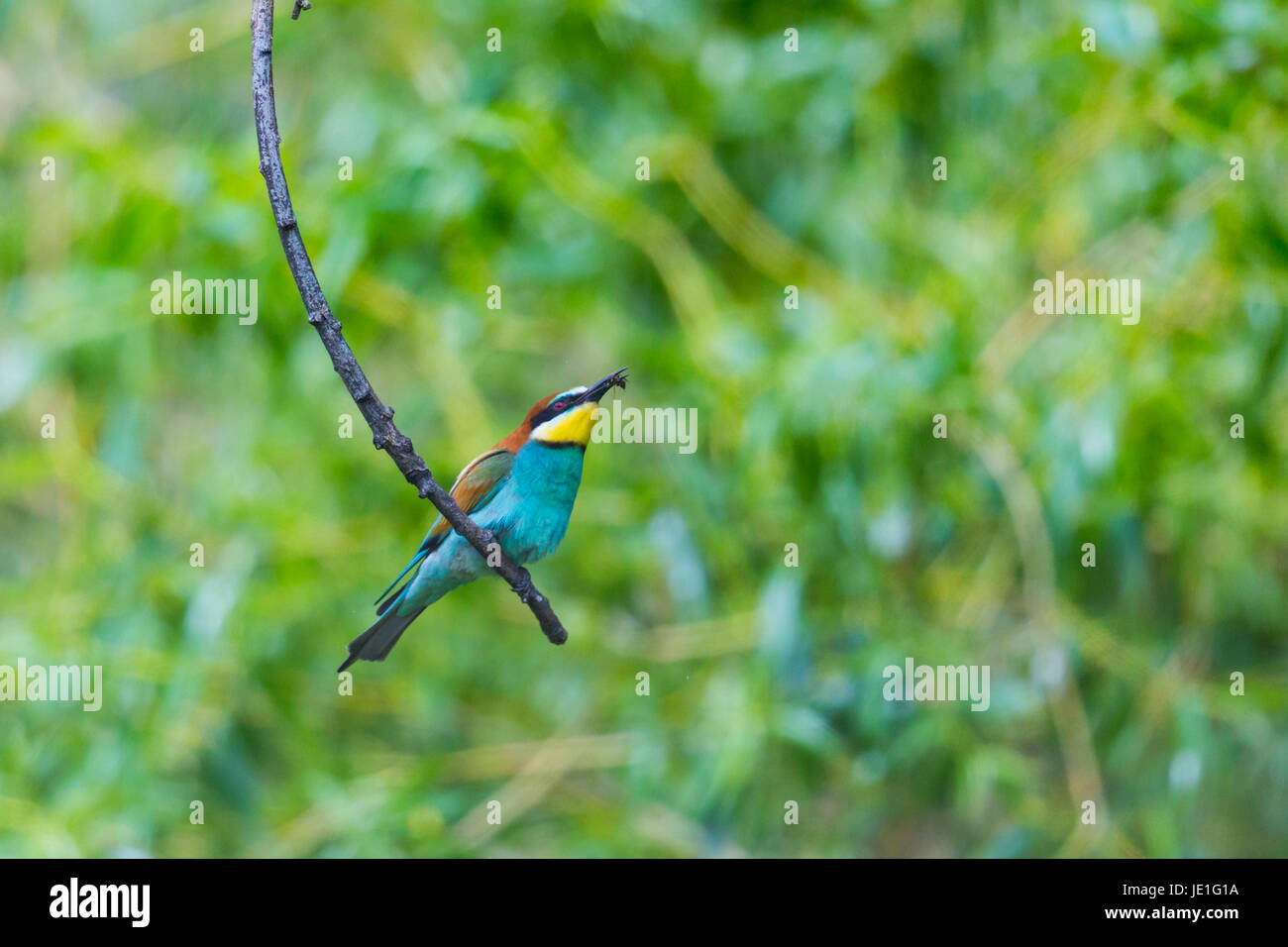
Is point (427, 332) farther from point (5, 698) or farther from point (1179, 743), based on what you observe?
point (1179, 743)

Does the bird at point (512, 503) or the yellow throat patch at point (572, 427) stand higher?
the yellow throat patch at point (572, 427)

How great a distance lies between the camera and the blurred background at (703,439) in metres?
2.16

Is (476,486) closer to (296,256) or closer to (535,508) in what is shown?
(535,508)

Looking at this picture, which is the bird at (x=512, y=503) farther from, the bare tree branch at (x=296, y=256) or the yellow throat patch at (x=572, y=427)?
the bare tree branch at (x=296, y=256)

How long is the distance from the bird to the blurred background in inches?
44.0

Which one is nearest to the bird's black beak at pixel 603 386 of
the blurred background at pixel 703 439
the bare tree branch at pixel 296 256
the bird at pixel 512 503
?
the bird at pixel 512 503

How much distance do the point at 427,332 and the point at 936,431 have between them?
4.18ft

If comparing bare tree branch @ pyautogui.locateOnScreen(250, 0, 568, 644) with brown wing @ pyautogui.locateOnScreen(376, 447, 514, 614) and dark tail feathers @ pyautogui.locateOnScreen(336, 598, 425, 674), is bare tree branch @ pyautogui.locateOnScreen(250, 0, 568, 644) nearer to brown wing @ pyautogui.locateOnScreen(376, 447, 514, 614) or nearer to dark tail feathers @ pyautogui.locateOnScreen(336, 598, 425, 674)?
dark tail feathers @ pyautogui.locateOnScreen(336, 598, 425, 674)

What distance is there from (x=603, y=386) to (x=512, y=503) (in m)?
0.13

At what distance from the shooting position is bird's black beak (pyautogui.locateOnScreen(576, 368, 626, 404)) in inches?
20.3

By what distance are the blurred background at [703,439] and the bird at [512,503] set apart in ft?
3.67

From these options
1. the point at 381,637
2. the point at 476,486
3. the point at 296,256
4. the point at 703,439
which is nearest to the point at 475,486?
the point at 476,486

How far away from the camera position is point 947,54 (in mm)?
2832

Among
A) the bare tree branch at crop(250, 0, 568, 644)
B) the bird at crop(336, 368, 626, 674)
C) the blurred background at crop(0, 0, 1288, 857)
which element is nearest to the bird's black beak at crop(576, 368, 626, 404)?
the bird at crop(336, 368, 626, 674)
